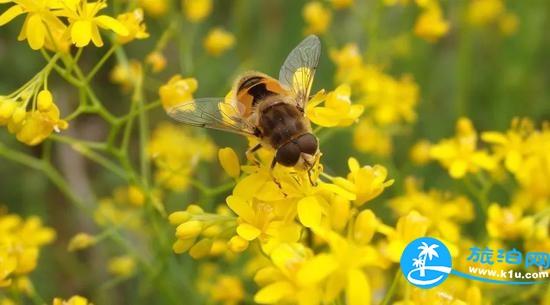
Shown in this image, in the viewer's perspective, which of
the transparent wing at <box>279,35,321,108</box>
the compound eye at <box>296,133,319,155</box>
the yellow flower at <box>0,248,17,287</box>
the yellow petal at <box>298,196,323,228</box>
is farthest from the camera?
the transparent wing at <box>279,35,321,108</box>

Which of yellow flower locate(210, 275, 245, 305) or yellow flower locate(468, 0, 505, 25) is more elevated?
yellow flower locate(468, 0, 505, 25)

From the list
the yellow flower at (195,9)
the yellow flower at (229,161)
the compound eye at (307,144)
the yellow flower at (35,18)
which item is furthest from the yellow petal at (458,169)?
the yellow flower at (35,18)

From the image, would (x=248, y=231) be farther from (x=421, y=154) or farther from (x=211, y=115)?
(x=421, y=154)

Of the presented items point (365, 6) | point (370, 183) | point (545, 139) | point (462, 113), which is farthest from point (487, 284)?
point (365, 6)

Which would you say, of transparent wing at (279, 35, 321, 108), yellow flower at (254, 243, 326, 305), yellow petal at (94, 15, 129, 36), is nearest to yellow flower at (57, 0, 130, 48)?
yellow petal at (94, 15, 129, 36)

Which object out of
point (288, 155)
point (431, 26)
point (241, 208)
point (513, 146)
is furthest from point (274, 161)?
point (431, 26)

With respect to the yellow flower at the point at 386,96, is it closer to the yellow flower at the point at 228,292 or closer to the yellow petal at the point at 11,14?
the yellow flower at the point at 228,292

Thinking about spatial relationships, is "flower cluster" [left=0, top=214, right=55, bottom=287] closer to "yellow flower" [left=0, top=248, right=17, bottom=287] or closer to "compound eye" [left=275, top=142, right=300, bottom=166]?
"yellow flower" [left=0, top=248, right=17, bottom=287]
